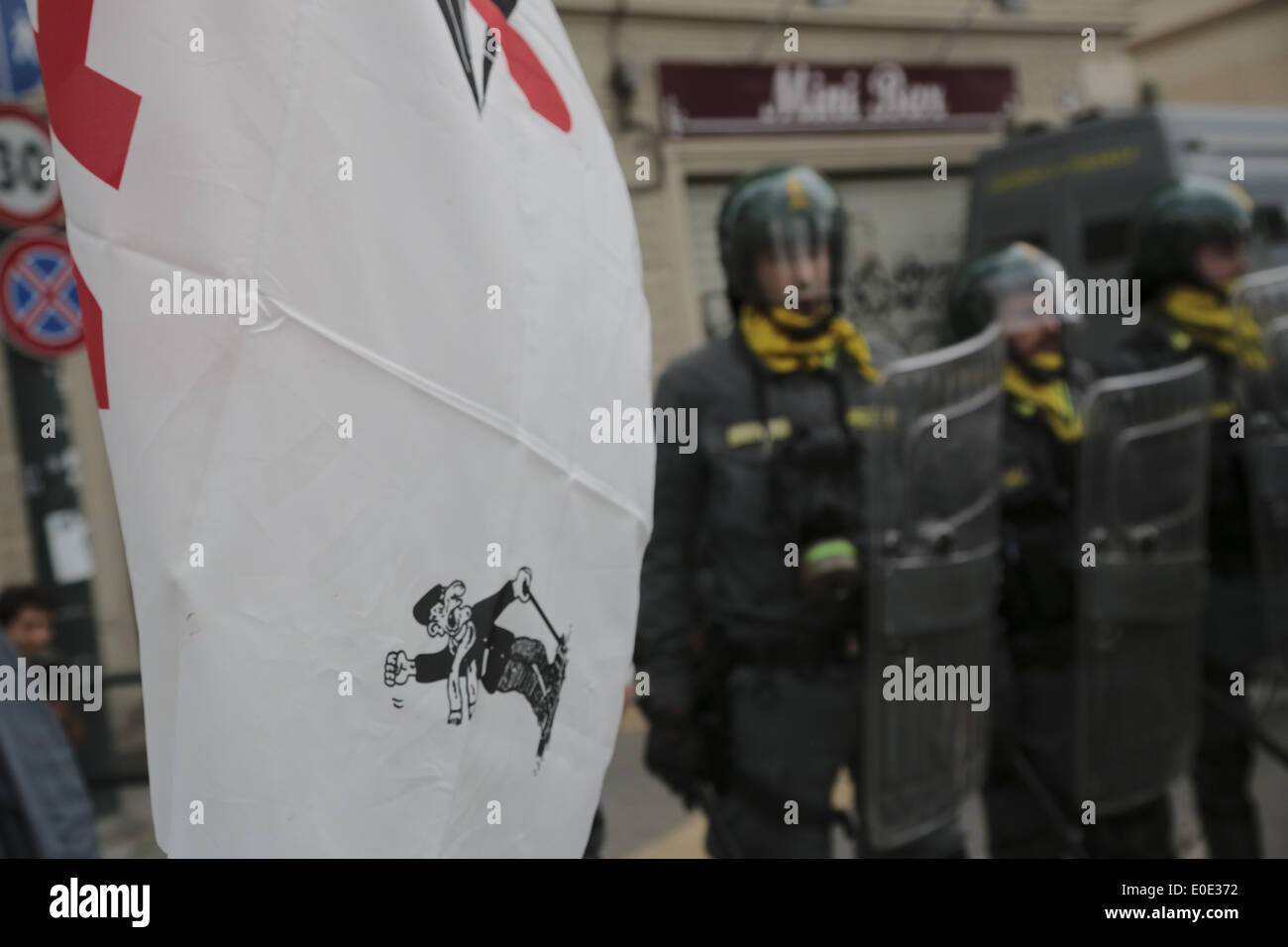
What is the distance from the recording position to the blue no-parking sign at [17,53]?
170cm

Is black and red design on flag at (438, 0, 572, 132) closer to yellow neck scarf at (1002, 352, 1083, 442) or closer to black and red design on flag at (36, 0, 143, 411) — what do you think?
black and red design on flag at (36, 0, 143, 411)

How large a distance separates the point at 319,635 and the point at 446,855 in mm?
207

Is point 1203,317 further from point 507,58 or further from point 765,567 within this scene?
point 507,58

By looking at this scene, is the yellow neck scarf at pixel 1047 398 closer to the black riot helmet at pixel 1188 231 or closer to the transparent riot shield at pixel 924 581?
the transparent riot shield at pixel 924 581

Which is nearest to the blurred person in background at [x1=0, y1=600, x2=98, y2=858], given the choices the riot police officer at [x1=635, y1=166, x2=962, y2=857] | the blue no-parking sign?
the blue no-parking sign

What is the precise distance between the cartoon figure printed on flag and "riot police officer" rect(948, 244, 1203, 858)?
2.54 m

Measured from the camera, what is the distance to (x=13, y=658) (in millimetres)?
1896

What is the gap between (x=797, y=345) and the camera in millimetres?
3031

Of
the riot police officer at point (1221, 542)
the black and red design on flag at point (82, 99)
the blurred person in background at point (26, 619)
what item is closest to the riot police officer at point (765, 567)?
the riot police officer at point (1221, 542)

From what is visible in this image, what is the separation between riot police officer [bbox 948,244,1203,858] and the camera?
11.1 ft

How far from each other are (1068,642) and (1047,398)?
63 cm

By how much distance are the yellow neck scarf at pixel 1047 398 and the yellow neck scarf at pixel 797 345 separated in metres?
0.60
